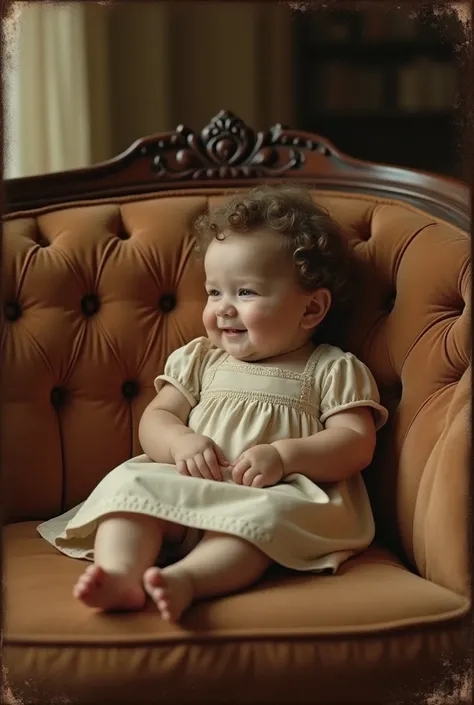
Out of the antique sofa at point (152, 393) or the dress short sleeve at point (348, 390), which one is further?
the dress short sleeve at point (348, 390)

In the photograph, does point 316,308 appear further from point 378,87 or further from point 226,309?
point 378,87

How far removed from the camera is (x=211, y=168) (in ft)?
4.92

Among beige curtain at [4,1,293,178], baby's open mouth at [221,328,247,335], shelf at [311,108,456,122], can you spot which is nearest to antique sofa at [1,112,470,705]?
baby's open mouth at [221,328,247,335]

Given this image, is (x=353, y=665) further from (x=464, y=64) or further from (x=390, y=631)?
(x=464, y=64)

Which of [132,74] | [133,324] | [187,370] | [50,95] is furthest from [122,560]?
[132,74]

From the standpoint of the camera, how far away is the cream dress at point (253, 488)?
1050 millimetres

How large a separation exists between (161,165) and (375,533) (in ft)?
2.50

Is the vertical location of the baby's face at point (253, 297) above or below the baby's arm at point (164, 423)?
above

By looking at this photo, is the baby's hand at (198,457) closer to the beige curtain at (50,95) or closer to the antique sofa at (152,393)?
the antique sofa at (152,393)

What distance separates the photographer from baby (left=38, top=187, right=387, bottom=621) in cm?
102

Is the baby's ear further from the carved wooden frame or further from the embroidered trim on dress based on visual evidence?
the carved wooden frame

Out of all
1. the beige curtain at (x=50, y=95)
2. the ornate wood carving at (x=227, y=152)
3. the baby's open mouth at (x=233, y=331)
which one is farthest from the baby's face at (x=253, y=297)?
the beige curtain at (x=50, y=95)

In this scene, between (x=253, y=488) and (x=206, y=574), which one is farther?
(x=253, y=488)

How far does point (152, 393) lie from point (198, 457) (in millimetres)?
273
